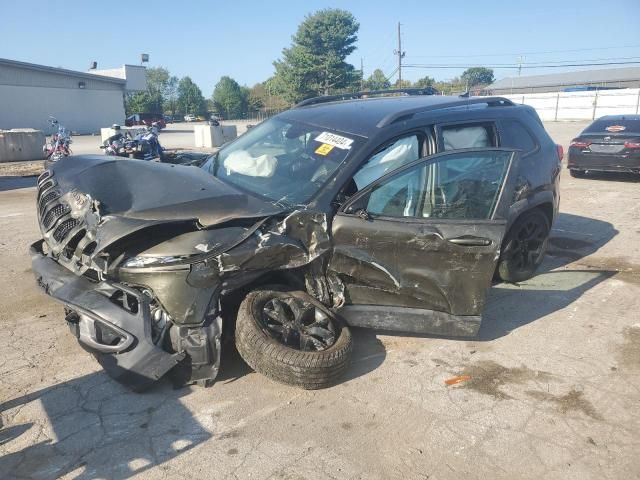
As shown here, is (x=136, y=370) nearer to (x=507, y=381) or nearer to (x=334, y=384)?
(x=334, y=384)

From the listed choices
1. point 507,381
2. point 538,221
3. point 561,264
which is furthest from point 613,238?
point 507,381

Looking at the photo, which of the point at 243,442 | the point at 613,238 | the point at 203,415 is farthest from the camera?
the point at 613,238

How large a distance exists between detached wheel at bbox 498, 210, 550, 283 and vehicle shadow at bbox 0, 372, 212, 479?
11.1 feet

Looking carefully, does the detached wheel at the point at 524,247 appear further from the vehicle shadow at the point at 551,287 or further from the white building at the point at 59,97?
the white building at the point at 59,97

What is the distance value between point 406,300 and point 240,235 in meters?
1.31

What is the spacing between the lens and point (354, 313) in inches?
143

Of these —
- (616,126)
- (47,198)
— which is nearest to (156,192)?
(47,198)

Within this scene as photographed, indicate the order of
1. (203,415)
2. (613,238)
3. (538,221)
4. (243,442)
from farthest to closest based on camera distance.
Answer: (613,238), (538,221), (203,415), (243,442)

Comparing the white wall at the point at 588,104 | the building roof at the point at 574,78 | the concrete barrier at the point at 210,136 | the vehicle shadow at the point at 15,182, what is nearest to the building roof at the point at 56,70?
the concrete barrier at the point at 210,136

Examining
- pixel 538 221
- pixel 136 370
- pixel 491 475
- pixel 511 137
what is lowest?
pixel 491 475

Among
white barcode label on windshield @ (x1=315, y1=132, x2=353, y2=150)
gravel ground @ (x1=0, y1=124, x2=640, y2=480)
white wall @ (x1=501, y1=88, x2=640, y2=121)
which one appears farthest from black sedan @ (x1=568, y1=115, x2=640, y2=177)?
white wall @ (x1=501, y1=88, x2=640, y2=121)

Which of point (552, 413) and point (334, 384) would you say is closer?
point (552, 413)

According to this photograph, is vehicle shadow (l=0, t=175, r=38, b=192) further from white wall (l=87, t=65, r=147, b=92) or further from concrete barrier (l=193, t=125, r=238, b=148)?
white wall (l=87, t=65, r=147, b=92)

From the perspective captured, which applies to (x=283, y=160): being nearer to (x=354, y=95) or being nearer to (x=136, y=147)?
(x=354, y=95)
